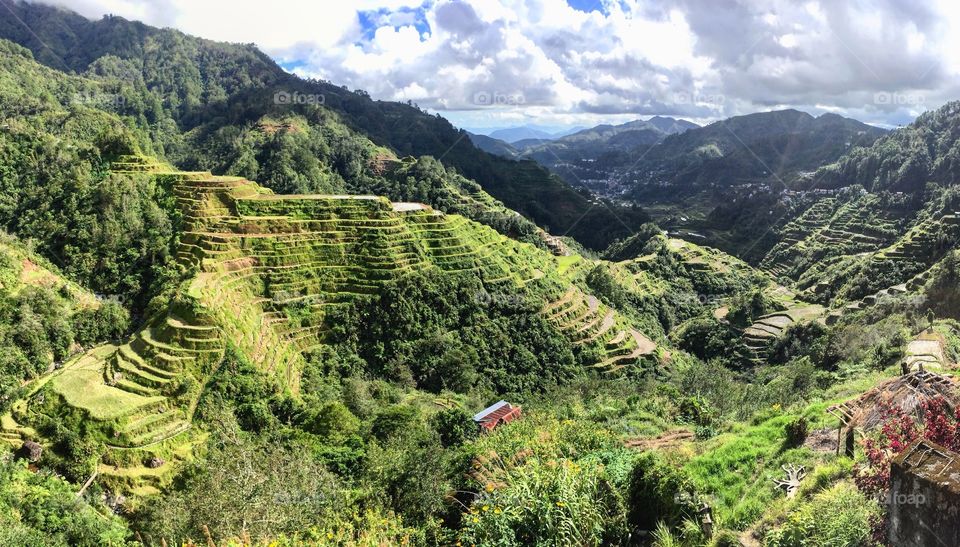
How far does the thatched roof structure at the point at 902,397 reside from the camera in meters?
9.91

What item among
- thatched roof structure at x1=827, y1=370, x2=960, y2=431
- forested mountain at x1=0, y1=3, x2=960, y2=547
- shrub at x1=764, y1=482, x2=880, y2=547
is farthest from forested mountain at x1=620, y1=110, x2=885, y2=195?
shrub at x1=764, y1=482, x2=880, y2=547

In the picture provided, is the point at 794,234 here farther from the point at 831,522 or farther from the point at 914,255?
the point at 831,522

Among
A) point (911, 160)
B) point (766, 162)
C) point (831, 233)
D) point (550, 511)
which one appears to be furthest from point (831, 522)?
point (766, 162)

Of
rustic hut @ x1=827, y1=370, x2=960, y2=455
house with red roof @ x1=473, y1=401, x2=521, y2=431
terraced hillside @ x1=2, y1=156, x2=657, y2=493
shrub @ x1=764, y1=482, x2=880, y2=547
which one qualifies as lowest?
house with red roof @ x1=473, y1=401, x2=521, y2=431

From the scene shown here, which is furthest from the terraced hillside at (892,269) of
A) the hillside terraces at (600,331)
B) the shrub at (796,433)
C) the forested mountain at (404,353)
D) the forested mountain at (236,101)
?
the shrub at (796,433)

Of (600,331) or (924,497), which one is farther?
(600,331)

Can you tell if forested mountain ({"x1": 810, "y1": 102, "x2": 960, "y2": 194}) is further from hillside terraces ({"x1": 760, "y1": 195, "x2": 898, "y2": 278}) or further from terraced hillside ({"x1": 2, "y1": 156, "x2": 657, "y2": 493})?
terraced hillside ({"x1": 2, "y1": 156, "x2": 657, "y2": 493})

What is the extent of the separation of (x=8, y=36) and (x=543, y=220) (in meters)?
113

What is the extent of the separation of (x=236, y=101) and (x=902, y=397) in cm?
10554

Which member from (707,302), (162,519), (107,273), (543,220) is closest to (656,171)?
(543,220)

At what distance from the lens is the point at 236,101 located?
9738 centimetres

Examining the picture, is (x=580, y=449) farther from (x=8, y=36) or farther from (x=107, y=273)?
(x=8, y=36)

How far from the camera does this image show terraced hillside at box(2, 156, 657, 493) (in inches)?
804

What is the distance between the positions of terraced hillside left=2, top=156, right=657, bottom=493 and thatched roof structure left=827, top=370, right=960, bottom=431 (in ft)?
69.0
